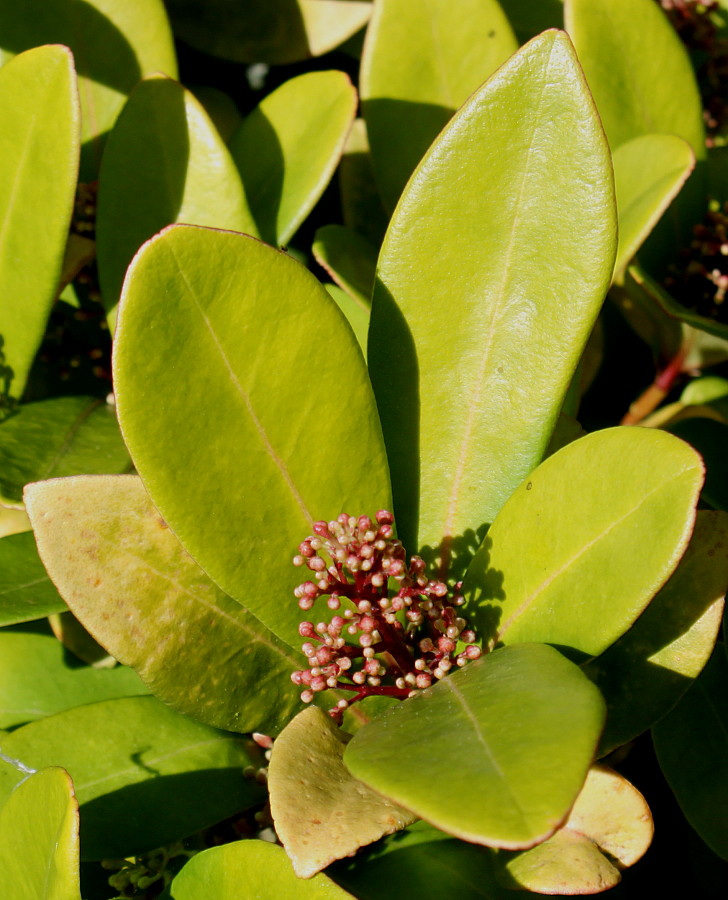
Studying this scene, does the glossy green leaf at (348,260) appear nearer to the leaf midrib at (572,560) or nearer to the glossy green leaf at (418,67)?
the glossy green leaf at (418,67)

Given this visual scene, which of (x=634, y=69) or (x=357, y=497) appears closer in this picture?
(x=357, y=497)

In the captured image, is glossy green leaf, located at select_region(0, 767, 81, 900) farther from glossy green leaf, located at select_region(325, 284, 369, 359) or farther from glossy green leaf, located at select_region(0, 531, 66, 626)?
glossy green leaf, located at select_region(325, 284, 369, 359)

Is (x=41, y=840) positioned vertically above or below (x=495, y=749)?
below

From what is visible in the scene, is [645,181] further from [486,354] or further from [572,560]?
[572,560]

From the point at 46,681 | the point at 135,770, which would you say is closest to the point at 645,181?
the point at 135,770

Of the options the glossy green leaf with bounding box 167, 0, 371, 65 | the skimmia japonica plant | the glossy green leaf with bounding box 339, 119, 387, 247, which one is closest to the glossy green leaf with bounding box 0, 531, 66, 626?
the skimmia japonica plant
